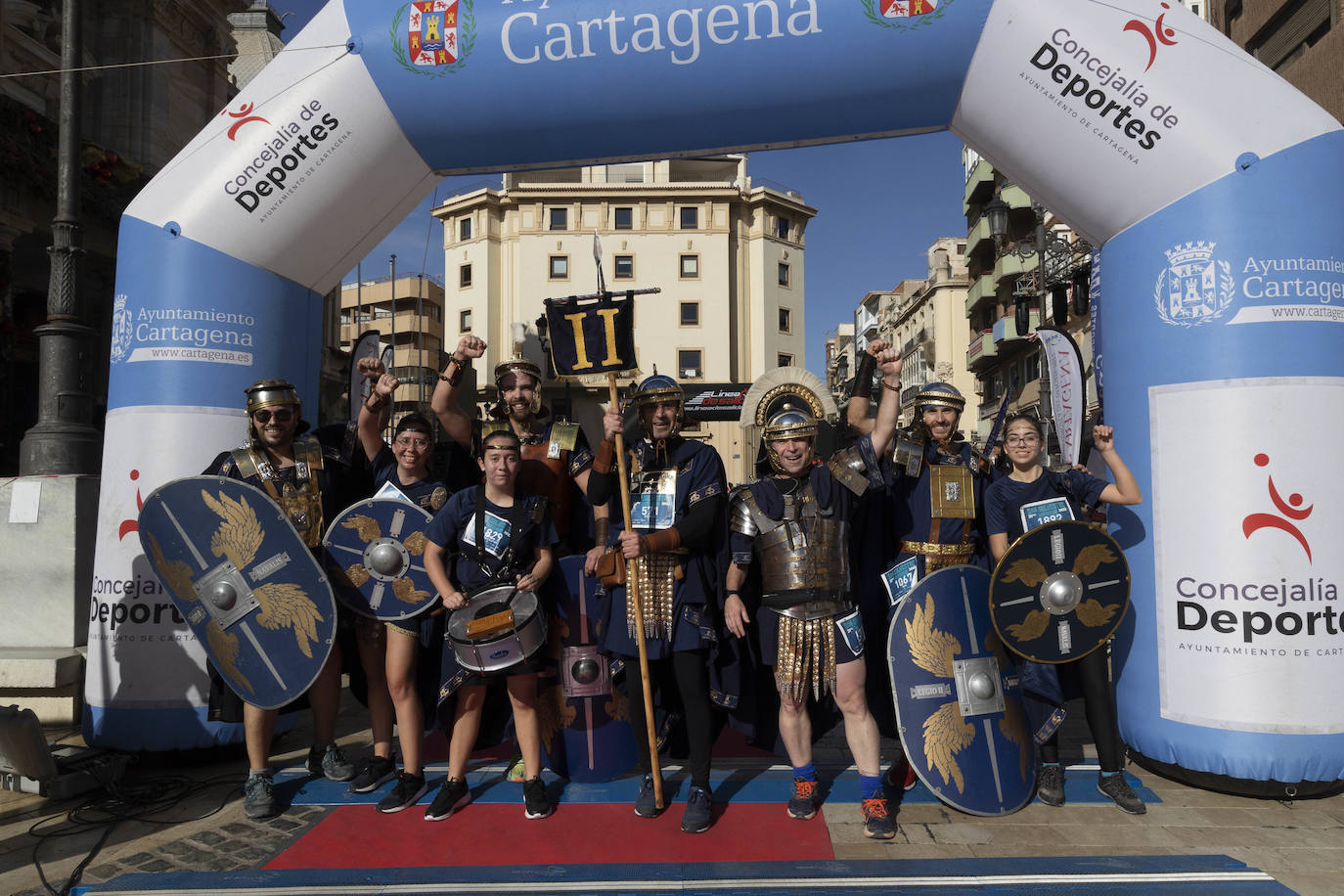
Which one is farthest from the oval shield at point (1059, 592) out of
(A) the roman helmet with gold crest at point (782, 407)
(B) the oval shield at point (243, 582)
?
(B) the oval shield at point (243, 582)

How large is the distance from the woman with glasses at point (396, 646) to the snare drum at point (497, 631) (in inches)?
17.6

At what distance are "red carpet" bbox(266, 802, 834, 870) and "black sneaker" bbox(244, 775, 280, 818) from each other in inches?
10.5

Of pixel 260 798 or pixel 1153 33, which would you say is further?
pixel 1153 33

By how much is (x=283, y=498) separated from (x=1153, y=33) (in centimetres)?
469

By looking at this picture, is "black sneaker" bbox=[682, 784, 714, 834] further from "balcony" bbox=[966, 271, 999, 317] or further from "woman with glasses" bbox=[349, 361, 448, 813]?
"balcony" bbox=[966, 271, 999, 317]

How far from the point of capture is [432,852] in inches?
129

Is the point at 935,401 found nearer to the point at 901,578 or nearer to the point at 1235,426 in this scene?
the point at 901,578

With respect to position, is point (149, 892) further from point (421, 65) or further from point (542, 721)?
point (421, 65)

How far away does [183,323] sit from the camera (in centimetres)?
438

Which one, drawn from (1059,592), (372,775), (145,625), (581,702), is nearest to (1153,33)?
(1059,592)

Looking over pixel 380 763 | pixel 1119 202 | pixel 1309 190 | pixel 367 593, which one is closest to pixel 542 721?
pixel 380 763

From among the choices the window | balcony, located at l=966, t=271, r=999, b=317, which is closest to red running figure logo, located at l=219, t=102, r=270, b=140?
the window

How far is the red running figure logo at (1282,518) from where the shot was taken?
12.2ft

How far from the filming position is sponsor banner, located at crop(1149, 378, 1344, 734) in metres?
3.71
